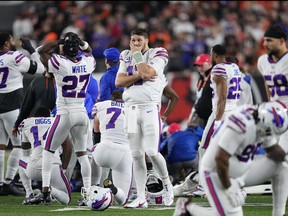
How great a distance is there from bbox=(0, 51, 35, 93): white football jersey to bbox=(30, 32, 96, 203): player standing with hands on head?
147cm

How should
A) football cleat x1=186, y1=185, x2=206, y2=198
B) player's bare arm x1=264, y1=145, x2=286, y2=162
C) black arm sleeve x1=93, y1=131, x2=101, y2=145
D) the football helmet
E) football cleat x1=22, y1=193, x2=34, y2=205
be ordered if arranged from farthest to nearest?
black arm sleeve x1=93, y1=131, x2=101, y2=145 → football cleat x1=186, y1=185, x2=206, y2=198 → football cleat x1=22, y1=193, x2=34, y2=205 → the football helmet → player's bare arm x1=264, y1=145, x2=286, y2=162

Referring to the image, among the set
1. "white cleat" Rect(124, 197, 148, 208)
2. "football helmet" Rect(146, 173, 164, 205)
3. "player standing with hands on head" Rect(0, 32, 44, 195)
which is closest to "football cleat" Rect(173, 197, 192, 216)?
"white cleat" Rect(124, 197, 148, 208)

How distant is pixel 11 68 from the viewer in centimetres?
→ 1166

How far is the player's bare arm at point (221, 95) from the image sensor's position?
10492 mm

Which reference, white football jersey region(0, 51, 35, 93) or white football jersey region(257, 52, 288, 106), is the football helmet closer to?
white football jersey region(257, 52, 288, 106)

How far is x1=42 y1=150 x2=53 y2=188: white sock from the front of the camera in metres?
10.0

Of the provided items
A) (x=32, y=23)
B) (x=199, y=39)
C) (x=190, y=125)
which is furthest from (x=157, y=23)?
(x=190, y=125)

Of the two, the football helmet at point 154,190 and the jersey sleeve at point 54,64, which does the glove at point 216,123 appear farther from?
the jersey sleeve at point 54,64

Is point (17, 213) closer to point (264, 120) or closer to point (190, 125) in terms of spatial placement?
point (264, 120)

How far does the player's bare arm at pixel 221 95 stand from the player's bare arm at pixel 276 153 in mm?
2779

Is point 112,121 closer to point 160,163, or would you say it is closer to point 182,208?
point 160,163

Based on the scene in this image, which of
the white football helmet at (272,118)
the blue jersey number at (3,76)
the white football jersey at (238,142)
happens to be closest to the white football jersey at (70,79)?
the blue jersey number at (3,76)

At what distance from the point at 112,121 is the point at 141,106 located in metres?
0.70

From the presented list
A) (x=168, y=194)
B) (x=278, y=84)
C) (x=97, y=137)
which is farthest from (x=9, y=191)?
(x=278, y=84)
